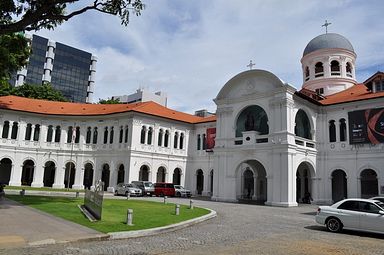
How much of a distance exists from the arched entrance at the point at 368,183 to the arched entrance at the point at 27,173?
38.1 m

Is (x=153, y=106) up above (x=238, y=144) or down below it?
above

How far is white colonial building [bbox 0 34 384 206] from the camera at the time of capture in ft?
98.2

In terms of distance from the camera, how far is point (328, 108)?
3344 centimetres

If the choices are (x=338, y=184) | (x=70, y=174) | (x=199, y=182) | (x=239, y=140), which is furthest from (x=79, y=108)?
(x=338, y=184)

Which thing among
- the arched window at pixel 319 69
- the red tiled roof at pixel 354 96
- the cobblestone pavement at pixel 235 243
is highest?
the arched window at pixel 319 69

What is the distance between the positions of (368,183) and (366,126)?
17.0 feet

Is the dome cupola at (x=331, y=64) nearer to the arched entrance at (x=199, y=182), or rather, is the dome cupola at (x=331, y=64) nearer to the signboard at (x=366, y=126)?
the signboard at (x=366, y=126)

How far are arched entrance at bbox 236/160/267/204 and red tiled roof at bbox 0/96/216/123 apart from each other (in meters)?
8.96

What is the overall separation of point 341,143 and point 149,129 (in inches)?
854

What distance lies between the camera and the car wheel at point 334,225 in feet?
47.1

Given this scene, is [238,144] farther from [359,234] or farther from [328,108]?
[359,234]

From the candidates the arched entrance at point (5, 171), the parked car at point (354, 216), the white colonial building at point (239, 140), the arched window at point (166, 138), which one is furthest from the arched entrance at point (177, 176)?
the parked car at point (354, 216)

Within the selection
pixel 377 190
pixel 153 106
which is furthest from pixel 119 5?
pixel 153 106

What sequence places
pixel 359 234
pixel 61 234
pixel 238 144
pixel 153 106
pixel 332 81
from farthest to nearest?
pixel 153 106
pixel 332 81
pixel 238 144
pixel 359 234
pixel 61 234
